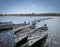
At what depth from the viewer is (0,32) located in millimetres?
6703

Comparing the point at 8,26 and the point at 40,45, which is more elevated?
the point at 8,26

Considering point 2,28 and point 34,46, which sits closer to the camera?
point 34,46

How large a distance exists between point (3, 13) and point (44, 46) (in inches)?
79.1

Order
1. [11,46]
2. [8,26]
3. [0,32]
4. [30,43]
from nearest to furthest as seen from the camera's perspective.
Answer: [30,43], [11,46], [8,26], [0,32]

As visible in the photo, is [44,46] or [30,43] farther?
[44,46]

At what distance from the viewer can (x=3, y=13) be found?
502cm

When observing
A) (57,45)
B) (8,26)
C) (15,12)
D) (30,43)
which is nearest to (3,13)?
(15,12)

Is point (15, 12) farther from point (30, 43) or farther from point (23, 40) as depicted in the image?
point (30, 43)

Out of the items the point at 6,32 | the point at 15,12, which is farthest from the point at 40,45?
the point at 6,32

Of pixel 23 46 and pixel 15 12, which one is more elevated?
pixel 15 12

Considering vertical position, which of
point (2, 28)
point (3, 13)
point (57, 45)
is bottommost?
point (57, 45)

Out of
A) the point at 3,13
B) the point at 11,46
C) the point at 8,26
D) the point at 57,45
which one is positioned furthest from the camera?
the point at 8,26

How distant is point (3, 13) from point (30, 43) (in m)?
1.80

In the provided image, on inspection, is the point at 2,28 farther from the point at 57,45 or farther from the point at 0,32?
the point at 57,45
